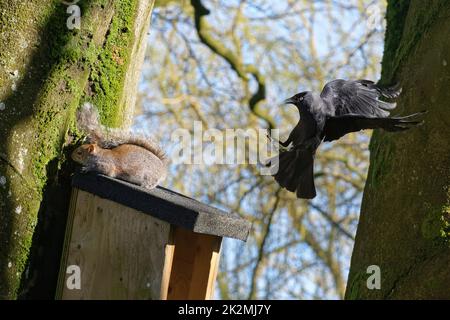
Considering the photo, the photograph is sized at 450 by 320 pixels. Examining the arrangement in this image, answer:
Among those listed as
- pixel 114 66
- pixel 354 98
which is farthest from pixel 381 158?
pixel 114 66

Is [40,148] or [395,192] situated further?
[395,192]

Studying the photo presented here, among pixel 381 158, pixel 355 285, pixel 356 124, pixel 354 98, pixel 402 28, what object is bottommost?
pixel 355 285

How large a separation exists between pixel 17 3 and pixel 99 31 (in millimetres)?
345

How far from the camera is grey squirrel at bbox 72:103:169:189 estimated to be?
287 centimetres

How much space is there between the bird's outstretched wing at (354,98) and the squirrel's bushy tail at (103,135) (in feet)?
2.37

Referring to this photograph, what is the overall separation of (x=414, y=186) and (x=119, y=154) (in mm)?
1794

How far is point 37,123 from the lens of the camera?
2.85 m

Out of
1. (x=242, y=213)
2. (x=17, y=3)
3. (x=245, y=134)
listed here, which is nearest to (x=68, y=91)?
(x=17, y=3)

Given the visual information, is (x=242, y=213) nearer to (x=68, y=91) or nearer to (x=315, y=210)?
(x=315, y=210)

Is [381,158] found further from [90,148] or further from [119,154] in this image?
[90,148]

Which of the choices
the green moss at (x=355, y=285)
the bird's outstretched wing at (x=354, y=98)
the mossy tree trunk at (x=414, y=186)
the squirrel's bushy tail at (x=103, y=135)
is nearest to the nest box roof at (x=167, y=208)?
A: the squirrel's bushy tail at (x=103, y=135)

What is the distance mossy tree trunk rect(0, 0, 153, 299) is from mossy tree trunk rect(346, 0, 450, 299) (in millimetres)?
1878
